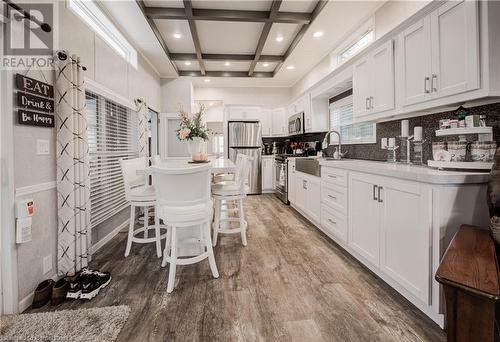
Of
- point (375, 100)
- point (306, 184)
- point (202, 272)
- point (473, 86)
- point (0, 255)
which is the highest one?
point (375, 100)

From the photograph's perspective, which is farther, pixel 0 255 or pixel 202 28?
pixel 202 28

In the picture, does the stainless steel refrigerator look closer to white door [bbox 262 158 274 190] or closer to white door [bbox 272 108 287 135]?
white door [bbox 262 158 274 190]

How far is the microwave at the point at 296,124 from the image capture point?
5.24 m

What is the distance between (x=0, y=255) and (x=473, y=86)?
332 centimetres

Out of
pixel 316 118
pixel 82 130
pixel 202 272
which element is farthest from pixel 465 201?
pixel 316 118

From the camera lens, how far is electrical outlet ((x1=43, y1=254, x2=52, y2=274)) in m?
2.04

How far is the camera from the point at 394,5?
9.59ft

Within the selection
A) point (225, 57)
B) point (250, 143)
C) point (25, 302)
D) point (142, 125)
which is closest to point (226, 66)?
point (225, 57)

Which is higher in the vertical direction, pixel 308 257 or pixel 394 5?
pixel 394 5

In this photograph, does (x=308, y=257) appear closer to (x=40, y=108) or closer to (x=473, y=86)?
(x=473, y=86)

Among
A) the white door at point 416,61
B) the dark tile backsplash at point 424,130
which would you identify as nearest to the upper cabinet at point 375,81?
the white door at point 416,61

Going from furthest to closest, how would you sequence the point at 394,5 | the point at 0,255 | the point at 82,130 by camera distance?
the point at 394,5 → the point at 82,130 → the point at 0,255

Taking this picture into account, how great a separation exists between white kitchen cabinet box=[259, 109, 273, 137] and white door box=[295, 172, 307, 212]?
2359 mm

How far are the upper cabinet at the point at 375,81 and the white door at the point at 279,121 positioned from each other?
346cm
